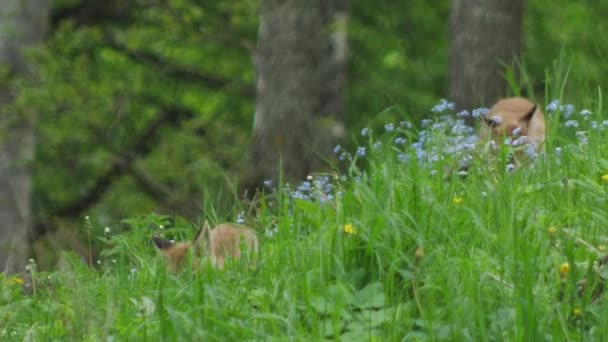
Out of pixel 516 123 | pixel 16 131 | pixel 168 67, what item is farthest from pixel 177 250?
pixel 168 67

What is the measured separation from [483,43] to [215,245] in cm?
499

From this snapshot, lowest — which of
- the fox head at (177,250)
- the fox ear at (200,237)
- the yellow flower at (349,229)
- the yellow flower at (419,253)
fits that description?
the fox head at (177,250)

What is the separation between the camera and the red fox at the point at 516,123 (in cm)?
543

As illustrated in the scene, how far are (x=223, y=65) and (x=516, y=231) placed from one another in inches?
434

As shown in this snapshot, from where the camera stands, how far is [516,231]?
3.78 m

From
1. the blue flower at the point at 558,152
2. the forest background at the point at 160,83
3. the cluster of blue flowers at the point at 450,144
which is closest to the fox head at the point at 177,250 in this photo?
the cluster of blue flowers at the point at 450,144

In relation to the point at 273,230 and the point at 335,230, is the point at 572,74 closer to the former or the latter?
the point at 273,230

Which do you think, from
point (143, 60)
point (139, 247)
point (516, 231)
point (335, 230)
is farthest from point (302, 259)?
point (143, 60)

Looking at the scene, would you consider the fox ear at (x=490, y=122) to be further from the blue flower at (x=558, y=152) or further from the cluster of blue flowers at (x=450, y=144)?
the blue flower at (x=558, y=152)

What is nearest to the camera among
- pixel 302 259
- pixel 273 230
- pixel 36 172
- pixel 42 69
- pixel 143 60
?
pixel 302 259

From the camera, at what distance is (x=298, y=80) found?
26.1ft

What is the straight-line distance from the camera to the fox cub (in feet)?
15.4

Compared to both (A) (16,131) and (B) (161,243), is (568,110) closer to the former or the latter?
(B) (161,243)

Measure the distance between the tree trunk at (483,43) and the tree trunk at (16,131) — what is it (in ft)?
17.7
